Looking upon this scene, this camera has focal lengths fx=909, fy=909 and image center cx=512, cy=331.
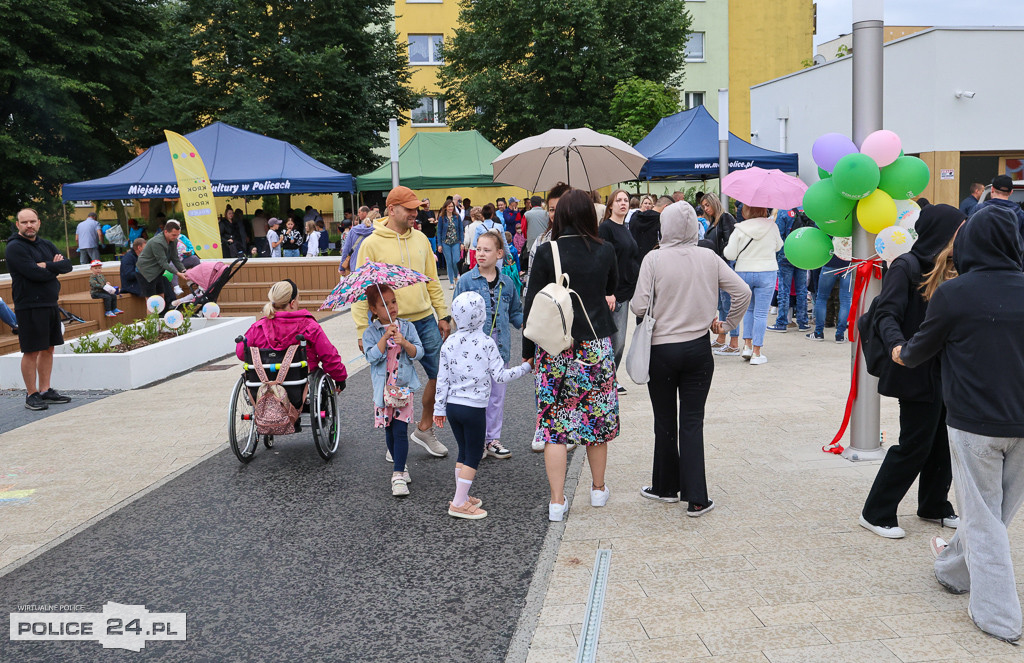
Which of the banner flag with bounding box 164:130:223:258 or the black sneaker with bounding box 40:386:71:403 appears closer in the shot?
the black sneaker with bounding box 40:386:71:403

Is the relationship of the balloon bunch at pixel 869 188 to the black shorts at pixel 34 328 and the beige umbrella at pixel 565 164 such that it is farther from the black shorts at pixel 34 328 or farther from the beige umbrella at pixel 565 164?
the black shorts at pixel 34 328

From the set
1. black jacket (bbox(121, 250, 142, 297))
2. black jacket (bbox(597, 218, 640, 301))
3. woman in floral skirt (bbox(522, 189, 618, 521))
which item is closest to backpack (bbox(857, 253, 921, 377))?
woman in floral skirt (bbox(522, 189, 618, 521))

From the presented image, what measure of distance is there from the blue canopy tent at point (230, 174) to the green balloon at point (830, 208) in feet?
54.5

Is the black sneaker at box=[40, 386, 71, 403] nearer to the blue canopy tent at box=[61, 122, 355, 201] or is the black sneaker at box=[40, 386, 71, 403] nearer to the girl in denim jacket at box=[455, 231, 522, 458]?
the girl in denim jacket at box=[455, 231, 522, 458]

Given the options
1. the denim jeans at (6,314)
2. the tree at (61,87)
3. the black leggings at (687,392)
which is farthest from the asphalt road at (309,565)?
the tree at (61,87)

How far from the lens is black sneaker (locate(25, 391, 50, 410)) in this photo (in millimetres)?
9242

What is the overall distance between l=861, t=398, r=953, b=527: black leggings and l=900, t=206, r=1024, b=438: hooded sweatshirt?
0.90 metres

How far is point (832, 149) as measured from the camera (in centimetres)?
629

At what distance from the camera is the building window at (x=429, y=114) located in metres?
44.9

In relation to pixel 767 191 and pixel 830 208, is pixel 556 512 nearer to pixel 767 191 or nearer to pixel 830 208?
pixel 830 208

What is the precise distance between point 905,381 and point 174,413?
6.89 metres

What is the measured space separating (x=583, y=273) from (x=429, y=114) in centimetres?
4131

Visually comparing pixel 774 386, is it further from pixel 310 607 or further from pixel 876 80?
pixel 310 607

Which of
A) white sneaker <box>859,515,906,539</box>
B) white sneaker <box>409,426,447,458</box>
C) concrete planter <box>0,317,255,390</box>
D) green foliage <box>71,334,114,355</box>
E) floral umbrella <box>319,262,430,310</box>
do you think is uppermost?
floral umbrella <box>319,262,430,310</box>
